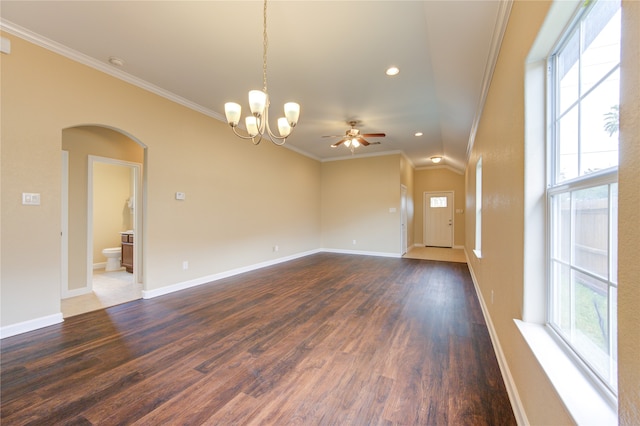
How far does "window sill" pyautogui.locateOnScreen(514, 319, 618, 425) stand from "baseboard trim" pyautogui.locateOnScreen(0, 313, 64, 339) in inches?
169

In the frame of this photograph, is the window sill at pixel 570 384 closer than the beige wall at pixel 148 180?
Yes

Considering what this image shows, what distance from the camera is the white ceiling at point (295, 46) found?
87.2 inches

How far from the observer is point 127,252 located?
541 cm

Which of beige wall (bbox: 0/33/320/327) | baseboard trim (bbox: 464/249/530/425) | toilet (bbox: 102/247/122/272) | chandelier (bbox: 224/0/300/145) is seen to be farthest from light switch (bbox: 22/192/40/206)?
baseboard trim (bbox: 464/249/530/425)

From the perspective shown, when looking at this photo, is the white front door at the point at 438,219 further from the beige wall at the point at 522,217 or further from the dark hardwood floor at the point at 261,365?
the beige wall at the point at 522,217

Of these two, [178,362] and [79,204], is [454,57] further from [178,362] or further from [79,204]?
[79,204]

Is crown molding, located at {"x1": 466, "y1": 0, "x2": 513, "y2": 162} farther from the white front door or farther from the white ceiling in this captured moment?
the white front door

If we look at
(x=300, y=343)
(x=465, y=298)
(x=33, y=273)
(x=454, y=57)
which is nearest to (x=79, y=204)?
(x=33, y=273)

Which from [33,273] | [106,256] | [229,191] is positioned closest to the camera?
[33,273]

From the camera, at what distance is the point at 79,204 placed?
3.90 metres

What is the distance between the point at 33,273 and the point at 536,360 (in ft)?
14.2

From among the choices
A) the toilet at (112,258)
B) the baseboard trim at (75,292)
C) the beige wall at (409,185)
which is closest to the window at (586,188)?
the baseboard trim at (75,292)

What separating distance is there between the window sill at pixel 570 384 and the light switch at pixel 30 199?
4.33m

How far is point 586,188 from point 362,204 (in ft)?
21.5
